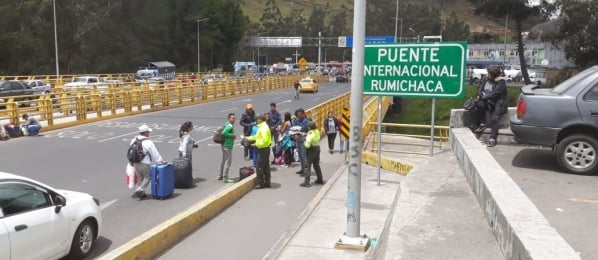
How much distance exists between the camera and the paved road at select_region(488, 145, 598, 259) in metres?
5.24

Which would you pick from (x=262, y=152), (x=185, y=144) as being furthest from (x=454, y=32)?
(x=185, y=144)

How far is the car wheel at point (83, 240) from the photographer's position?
23.6 feet

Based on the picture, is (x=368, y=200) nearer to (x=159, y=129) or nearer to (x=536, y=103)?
(x=536, y=103)

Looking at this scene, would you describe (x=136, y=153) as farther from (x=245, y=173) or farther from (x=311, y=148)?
(x=311, y=148)

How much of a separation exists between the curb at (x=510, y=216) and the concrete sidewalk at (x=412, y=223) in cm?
16

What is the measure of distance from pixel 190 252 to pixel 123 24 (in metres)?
83.8

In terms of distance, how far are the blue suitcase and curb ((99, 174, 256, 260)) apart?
1.24 metres

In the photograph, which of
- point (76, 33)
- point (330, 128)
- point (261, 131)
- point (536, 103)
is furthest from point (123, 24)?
point (536, 103)

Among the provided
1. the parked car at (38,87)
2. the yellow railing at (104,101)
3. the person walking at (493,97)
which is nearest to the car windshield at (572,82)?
the person walking at (493,97)

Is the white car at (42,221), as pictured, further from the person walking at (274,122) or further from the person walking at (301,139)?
the person walking at (274,122)

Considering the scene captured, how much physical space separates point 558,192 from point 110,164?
11.2 meters

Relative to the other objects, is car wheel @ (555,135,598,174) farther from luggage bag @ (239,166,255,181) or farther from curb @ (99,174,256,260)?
luggage bag @ (239,166,255,181)

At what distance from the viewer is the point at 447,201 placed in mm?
6703

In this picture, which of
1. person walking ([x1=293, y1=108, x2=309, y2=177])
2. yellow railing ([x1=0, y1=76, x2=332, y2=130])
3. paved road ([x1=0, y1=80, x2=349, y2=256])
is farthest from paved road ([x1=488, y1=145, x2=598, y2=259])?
yellow railing ([x1=0, y1=76, x2=332, y2=130])
